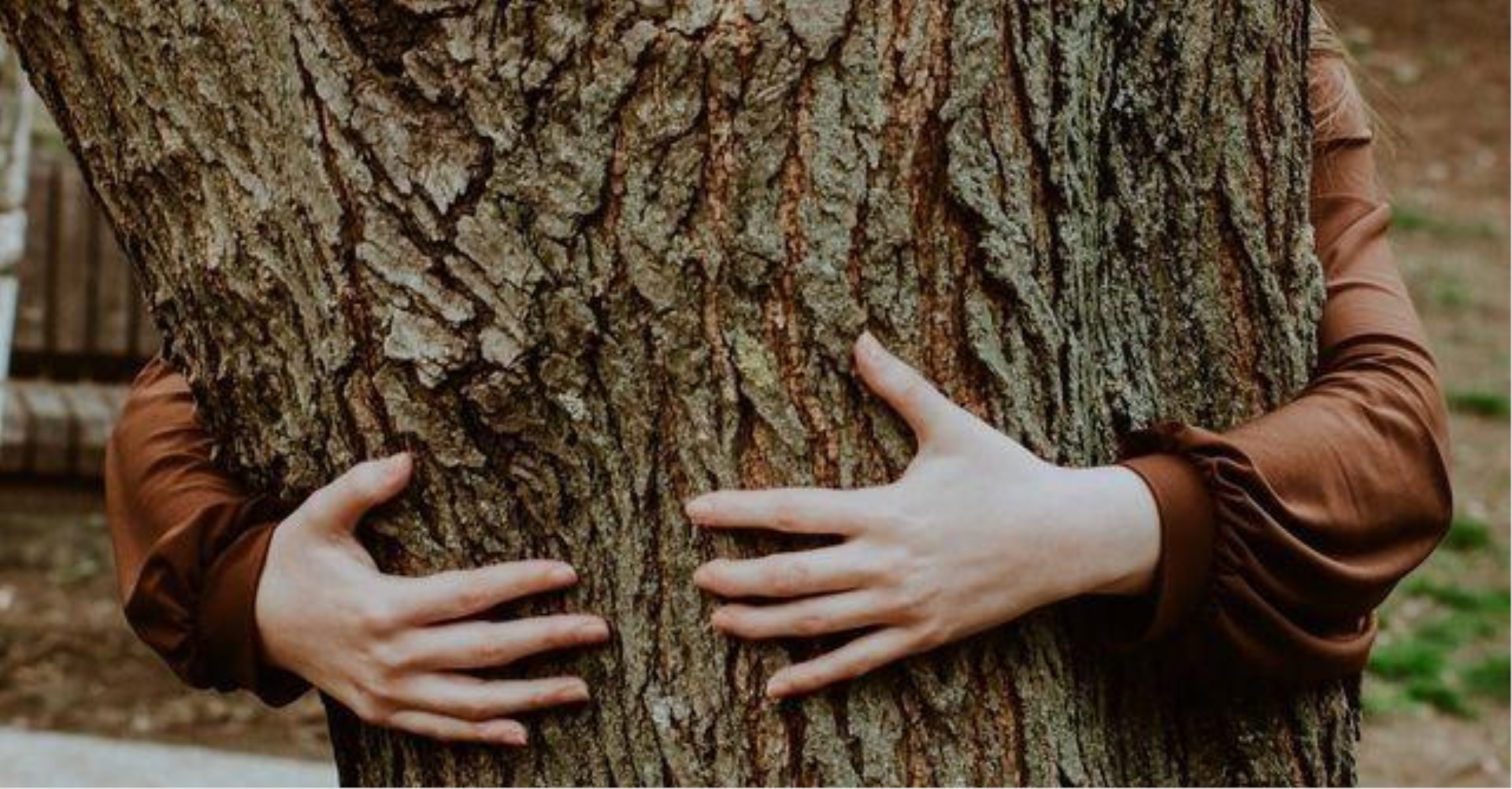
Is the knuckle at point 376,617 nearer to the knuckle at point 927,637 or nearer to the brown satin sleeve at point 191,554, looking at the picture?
the brown satin sleeve at point 191,554

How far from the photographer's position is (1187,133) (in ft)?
6.99

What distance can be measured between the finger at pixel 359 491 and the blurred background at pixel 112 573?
2.74m

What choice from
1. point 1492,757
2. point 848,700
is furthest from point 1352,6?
point 848,700

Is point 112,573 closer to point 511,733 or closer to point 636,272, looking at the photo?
point 511,733

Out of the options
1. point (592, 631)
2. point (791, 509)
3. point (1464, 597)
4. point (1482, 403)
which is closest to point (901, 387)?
point (791, 509)

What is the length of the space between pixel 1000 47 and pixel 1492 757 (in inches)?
179

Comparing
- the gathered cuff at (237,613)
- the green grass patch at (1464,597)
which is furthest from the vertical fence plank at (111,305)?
the gathered cuff at (237,613)

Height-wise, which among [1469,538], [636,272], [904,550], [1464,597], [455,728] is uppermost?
[636,272]

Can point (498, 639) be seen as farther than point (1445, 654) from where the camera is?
No

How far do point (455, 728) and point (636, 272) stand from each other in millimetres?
502

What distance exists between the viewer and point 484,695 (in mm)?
1918

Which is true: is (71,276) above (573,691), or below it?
above

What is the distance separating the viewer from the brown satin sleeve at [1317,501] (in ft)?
6.42

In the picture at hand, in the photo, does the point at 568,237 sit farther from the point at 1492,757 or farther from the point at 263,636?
the point at 1492,757
